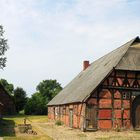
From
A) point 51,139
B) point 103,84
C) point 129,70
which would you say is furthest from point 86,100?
point 51,139

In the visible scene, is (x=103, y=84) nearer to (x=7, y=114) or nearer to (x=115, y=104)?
(x=115, y=104)

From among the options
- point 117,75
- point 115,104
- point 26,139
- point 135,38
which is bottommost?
point 26,139

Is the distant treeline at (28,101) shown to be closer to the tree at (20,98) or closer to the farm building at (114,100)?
the tree at (20,98)

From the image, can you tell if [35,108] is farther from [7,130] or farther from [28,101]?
[7,130]

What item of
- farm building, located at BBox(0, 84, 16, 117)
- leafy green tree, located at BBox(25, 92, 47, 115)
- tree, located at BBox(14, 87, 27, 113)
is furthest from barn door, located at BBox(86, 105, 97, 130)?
tree, located at BBox(14, 87, 27, 113)

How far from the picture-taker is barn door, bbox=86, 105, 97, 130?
2844 centimetres

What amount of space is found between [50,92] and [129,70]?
61496 millimetres

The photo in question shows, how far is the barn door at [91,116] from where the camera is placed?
93.3ft

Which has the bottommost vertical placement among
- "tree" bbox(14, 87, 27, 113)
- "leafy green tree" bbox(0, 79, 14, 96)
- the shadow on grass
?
the shadow on grass

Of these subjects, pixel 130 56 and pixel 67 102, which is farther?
pixel 67 102

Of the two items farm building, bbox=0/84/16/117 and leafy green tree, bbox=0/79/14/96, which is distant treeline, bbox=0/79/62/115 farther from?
farm building, bbox=0/84/16/117

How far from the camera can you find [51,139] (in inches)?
893

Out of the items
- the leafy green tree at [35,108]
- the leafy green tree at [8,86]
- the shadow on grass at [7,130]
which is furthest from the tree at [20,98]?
the shadow on grass at [7,130]

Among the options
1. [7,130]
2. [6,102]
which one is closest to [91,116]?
[7,130]
